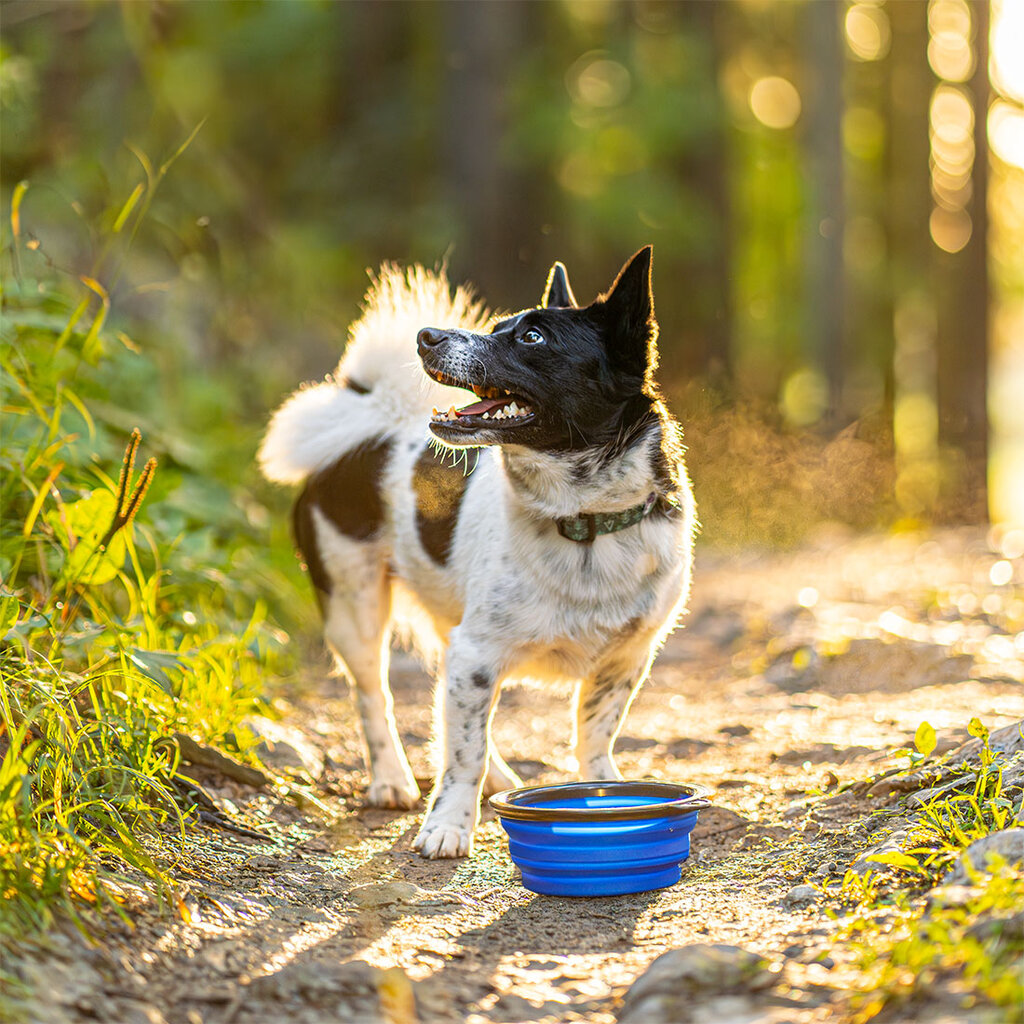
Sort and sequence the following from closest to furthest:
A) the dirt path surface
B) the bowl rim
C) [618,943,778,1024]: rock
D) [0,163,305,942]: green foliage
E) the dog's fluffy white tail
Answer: [618,943,778,1024]: rock < the dirt path surface < [0,163,305,942]: green foliage < the bowl rim < the dog's fluffy white tail

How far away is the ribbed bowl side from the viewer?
3117 millimetres

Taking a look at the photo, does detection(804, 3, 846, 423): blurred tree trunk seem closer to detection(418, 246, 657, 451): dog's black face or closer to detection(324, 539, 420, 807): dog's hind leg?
detection(324, 539, 420, 807): dog's hind leg

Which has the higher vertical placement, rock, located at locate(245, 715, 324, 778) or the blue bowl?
rock, located at locate(245, 715, 324, 778)

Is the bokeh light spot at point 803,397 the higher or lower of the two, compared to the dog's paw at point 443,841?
higher

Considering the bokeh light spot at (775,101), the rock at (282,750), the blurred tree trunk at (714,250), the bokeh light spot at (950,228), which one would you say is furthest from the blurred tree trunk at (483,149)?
the bokeh light spot at (775,101)

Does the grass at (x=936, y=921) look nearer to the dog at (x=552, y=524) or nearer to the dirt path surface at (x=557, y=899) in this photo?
the dirt path surface at (x=557, y=899)

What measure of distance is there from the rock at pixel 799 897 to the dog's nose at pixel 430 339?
5.82 feet

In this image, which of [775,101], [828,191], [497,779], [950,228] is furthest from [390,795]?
[775,101]

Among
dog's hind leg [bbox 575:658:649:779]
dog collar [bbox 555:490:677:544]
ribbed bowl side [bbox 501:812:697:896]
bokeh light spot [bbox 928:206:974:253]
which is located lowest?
ribbed bowl side [bbox 501:812:697:896]

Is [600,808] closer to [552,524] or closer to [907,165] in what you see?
[552,524]

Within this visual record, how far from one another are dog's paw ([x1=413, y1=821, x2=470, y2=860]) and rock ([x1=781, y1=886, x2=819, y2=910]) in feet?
3.38

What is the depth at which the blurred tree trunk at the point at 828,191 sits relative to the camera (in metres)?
15.1

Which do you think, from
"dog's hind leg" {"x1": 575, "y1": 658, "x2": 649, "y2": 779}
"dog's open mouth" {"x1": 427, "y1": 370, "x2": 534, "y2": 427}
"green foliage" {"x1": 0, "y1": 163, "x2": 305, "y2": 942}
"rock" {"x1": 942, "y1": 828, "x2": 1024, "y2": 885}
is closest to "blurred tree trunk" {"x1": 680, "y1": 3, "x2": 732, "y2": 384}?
"green foliage" {"x1": 0, "y1": 163, "x2": 305, "y2": 942}

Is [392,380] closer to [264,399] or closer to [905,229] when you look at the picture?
[264,399]
